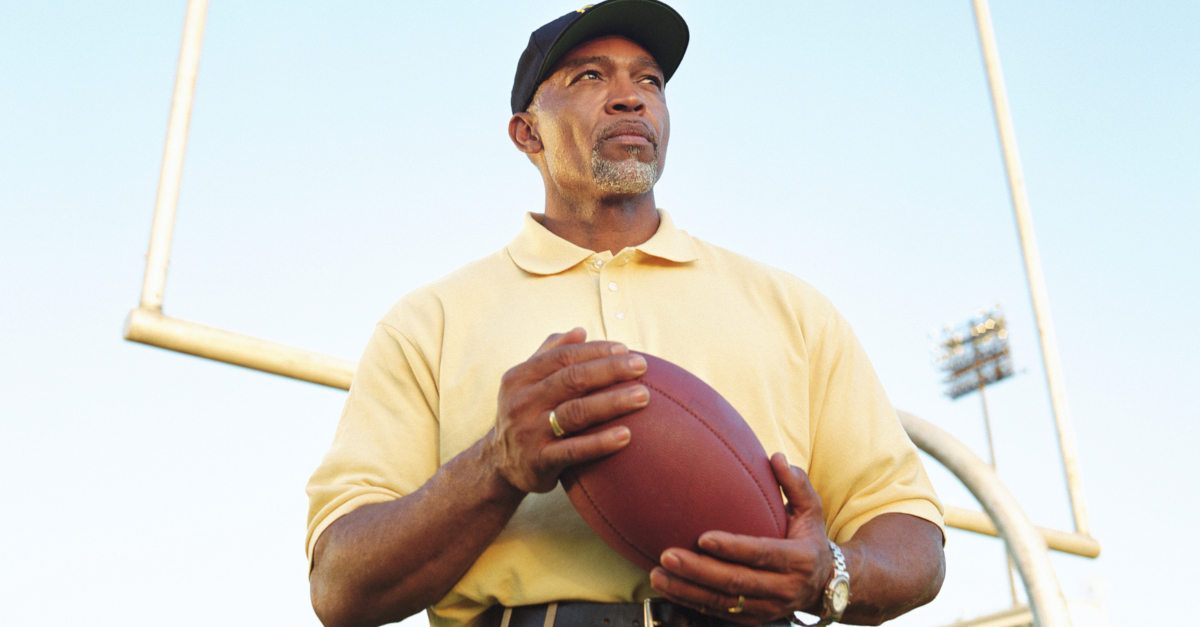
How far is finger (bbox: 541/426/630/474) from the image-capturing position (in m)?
1.32

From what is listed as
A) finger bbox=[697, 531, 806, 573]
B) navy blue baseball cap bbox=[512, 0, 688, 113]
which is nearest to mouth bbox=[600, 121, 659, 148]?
navy blue baseball cap bbox=[512, 0, 688, 113]

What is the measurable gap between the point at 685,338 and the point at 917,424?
0.84 m

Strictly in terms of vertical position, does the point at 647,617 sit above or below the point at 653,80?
below

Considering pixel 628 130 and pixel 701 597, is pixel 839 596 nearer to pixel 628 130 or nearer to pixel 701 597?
pixel 701 597

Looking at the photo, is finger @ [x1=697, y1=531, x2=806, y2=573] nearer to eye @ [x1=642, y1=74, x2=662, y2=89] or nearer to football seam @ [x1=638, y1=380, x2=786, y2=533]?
football seam @ [x1=638, y1=380, x2=786, y2=533]

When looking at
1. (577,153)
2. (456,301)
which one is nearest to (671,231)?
(577,153)

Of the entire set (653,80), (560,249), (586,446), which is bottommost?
(586,446)

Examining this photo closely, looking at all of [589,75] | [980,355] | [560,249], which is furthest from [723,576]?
[980,355]

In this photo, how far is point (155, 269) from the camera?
7.84 ft

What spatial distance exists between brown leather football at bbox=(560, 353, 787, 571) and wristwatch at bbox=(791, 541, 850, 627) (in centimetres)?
9

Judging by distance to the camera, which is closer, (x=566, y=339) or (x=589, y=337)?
(x=566, y=339)

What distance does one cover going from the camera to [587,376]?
1.31 meters

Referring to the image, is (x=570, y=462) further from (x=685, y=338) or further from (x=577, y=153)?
(x=577, y=153)

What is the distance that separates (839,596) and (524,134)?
50.3 inches
